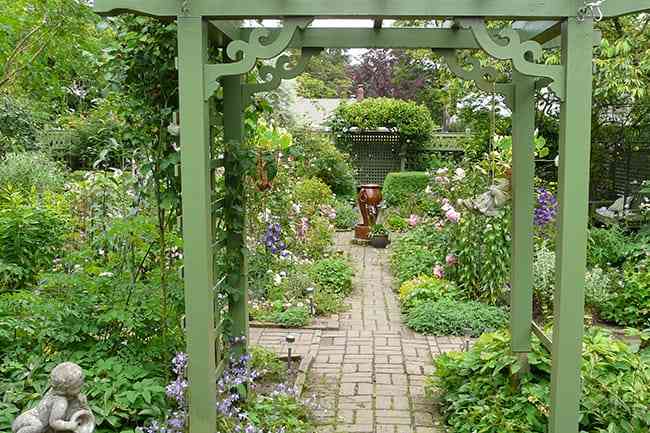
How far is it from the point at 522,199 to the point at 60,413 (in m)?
2.91

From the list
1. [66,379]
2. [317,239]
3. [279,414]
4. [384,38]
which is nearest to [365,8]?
[384,38]

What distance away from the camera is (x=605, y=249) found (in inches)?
326

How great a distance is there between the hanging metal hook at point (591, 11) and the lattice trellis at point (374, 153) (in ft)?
47.4

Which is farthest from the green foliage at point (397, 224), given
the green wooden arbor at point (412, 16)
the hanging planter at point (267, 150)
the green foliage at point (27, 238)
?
the green wooden arbor at point (412, 16)

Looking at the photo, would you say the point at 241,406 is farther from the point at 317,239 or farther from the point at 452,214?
the point at 317,239

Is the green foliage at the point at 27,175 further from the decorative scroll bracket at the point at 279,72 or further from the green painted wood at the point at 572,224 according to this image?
the green painted wood at the point at 572,224

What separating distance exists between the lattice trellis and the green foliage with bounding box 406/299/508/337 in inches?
438

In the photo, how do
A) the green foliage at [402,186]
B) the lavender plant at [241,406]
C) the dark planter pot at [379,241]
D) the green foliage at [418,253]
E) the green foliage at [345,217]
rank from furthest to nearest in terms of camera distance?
the green foliage at [402,186] < the green foliage at [345,217] < the dark planter pot at [379,241] < the green foliage at [418,253] < the lavender plant at [241,406]

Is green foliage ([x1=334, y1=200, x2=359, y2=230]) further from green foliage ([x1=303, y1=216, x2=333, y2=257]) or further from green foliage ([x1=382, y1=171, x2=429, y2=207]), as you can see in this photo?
green foliage ([x1=303, y1=216, x2=333, y2=257])

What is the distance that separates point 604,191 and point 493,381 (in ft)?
30.9

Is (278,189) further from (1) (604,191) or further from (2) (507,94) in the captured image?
(1) (604,191)

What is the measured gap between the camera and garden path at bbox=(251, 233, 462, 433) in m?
4.44

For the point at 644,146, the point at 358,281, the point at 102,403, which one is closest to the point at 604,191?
the point at 644,146

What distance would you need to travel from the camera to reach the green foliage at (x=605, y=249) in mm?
8047
